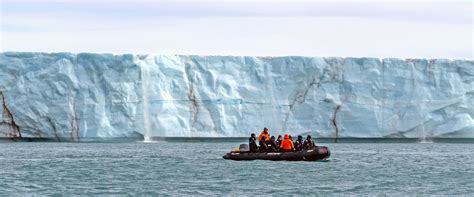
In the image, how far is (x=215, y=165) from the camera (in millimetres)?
23203

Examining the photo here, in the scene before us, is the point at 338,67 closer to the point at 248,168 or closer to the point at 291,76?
the point at 291,76

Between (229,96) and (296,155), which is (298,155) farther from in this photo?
(229,96)

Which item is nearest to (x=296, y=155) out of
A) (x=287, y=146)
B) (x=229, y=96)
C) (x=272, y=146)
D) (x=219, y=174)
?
(x=287, y=146)

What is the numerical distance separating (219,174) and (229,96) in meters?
14.3

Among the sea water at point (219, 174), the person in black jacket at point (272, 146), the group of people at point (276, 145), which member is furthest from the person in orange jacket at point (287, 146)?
the sea water at point (219, 174)

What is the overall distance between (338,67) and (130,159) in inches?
465

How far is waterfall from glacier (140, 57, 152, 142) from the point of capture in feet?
113

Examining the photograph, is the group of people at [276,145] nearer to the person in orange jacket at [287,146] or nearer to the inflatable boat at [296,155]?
the person in orange jacket at [287,146]

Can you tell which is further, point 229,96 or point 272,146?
point 229,96

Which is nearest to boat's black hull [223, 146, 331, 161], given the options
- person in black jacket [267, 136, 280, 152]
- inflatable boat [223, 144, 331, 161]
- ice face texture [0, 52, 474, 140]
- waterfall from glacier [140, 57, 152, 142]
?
inflatable boat [223, 144, 331, 161]

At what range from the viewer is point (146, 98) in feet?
114

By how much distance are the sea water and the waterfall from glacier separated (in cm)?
589

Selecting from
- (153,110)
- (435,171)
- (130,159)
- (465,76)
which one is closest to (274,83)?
(153,110)

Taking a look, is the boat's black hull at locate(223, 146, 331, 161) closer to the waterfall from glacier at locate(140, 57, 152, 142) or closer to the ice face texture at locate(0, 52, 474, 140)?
the ice face texture at locate(0, 52, 474, 140)
